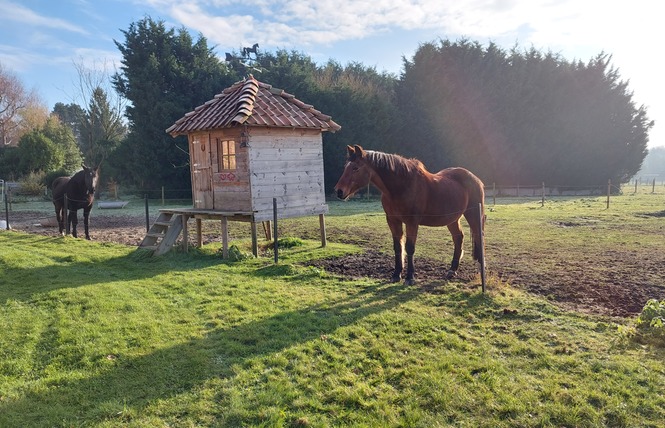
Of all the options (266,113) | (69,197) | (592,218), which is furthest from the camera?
(592,218)

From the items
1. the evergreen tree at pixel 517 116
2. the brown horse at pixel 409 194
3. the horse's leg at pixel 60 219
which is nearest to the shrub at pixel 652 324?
the brown horse at pixel 409 194

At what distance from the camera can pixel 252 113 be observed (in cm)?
884

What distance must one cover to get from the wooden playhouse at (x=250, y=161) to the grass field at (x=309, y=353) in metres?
2.08

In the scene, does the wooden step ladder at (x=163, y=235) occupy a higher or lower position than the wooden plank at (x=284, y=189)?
lower

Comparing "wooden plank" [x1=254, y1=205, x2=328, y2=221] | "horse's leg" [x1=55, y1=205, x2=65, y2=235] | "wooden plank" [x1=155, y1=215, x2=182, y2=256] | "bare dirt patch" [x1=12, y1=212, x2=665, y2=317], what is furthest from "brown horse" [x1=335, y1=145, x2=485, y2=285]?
"horse's leg" [x1=55, y1=205, x2=65, y2=235]

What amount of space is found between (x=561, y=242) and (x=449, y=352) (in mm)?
7752

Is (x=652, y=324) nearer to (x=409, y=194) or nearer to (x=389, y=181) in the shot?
(x=409, y=194)

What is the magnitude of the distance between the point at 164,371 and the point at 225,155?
6427 millimetres

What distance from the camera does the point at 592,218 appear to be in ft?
49.9

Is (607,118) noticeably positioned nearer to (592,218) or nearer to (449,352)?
(592,218)

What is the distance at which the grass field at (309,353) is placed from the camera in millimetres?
3121

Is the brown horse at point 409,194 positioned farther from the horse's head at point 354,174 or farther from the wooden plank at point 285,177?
the wooden plank at point 285,177

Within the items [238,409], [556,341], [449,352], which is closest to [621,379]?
[556,341]

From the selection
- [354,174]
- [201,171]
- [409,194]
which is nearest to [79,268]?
[201,171]
